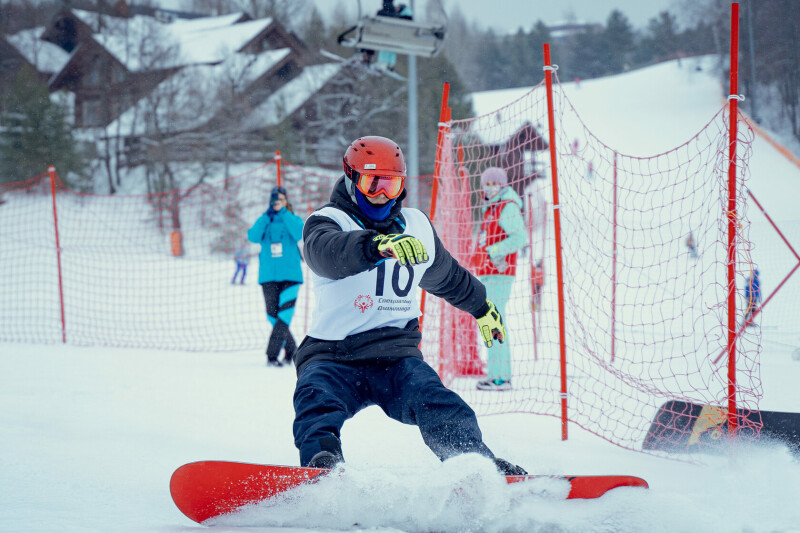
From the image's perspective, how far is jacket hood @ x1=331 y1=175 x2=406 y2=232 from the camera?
2695mm

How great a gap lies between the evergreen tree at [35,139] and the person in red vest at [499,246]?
23.2m

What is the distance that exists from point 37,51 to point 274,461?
35617 millimetres

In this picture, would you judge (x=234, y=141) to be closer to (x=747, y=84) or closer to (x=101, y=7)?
(x=101, y=7)

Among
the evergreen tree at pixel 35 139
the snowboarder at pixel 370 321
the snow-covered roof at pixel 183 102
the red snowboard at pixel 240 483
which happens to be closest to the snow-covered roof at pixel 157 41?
the snow-covered roof at pixel 183 102

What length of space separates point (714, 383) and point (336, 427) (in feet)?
14.0

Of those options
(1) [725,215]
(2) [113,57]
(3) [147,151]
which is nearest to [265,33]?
(2) [113,57]

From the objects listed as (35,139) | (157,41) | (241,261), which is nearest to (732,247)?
(241,261)

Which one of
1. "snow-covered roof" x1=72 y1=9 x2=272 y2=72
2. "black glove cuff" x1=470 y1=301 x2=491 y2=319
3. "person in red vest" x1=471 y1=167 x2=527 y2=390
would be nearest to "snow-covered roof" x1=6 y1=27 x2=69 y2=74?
"snow-covered roof" x1=72 y1=9 x2=272 y2=72

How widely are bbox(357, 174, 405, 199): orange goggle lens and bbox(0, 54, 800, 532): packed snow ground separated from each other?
1.10m

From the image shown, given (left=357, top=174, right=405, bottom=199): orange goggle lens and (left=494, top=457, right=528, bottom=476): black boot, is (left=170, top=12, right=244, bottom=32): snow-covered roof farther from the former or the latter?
(left=494, top=457, right=528, bottom=476): black boot

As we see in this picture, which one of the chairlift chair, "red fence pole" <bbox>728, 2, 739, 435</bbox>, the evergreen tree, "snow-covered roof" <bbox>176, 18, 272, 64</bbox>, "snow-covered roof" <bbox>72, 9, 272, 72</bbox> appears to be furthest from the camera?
"snow-covered roof" <bbox>176, 18, 272, 64</bbox>

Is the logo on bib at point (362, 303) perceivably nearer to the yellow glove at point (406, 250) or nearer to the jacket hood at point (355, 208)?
the jacket hood at point (355, 208)

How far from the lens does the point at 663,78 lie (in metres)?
49.9

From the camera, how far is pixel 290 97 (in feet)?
96.1
